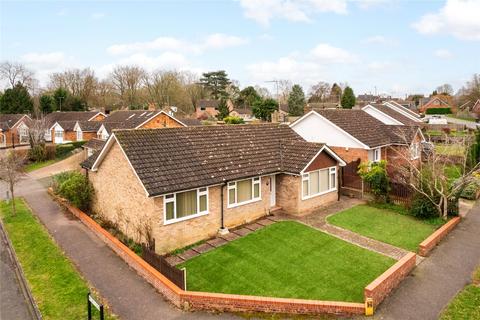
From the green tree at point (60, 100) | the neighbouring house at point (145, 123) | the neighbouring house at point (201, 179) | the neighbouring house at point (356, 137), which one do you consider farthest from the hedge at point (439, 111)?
the green tree at point (60, 100)

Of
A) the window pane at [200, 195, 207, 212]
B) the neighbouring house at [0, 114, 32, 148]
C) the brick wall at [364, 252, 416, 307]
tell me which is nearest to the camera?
the brick wall at [364, 252, 416, 307]

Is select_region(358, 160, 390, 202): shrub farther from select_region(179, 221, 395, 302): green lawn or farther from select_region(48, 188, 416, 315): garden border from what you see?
select_region(48, 188, 416, 315): garden border

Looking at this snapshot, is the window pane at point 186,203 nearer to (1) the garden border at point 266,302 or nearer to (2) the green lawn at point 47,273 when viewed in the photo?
(1) the garden border at point 266,302

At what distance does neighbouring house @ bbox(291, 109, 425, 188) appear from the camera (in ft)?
81.3

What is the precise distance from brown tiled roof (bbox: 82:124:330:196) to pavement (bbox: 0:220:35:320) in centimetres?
572

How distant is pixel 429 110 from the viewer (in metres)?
91.2

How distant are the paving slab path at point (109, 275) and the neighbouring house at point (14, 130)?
147 ft

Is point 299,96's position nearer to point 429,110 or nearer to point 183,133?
point 429,110

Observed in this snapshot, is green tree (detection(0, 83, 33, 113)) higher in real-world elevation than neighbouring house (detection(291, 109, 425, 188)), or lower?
higher

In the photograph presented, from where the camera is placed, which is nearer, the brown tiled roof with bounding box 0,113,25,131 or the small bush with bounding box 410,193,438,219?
the small bush with bounding box 410,193,438,219

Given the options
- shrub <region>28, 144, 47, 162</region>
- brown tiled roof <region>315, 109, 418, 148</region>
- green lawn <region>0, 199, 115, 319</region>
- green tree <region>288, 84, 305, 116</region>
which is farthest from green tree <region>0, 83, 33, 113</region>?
brown tiled roof <region>315, 109, 418, 148</region>

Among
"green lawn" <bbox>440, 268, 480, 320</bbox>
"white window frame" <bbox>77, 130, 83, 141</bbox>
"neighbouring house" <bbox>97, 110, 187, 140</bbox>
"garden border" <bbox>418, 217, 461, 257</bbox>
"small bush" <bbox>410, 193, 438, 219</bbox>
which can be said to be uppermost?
"neighbouring house" <bbox>97, 110, 187, 140</bbox>

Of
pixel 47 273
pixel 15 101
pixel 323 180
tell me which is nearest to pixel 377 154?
pixel 323 180

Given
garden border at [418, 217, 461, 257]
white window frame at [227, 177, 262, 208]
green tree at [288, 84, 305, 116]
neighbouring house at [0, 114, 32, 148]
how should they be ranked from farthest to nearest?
1. green tree at [288, 84, 305, 116]
2. neighbouring house at [0, 114, 32, 148]
3. white window frame at [227, 177, 262, 208]
4. garden border at [418, 217, 461, 257]
